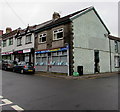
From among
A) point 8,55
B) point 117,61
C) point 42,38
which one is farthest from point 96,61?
point 8,55

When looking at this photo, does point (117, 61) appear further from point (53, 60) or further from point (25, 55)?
point (25, 55)

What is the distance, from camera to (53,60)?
1747 centimetres

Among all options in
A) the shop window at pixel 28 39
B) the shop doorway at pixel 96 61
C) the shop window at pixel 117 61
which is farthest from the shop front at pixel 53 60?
the shop window at pixel 117 61

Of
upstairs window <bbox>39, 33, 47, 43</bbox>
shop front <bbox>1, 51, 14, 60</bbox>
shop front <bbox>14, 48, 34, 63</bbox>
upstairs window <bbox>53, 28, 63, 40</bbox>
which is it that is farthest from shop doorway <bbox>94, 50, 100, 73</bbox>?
shop front <bbox>1, 51, 14, 60</bbox>

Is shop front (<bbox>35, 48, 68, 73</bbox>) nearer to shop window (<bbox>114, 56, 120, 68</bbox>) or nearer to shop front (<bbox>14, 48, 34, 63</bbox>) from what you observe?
shop front (<bbox>14, 48, 34, 63</bbox>)

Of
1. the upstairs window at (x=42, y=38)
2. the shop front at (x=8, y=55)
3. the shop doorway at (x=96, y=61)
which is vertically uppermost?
the upstairs window at (x=42, y=38)

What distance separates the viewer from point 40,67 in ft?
63.3

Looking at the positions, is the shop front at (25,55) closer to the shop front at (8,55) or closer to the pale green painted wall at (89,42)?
the shop front at (8,55)

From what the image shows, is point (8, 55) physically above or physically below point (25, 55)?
above

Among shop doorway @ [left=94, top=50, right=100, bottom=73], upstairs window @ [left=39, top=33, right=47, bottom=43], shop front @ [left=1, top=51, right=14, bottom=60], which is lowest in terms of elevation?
shop doorway @ [left=94, top=50, right=100, bottom=73]

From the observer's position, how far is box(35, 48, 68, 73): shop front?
51.9 feet

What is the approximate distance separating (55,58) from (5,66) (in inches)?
335

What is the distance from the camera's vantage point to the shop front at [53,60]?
51.9ft

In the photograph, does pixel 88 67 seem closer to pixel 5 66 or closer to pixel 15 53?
pixel 5 66
